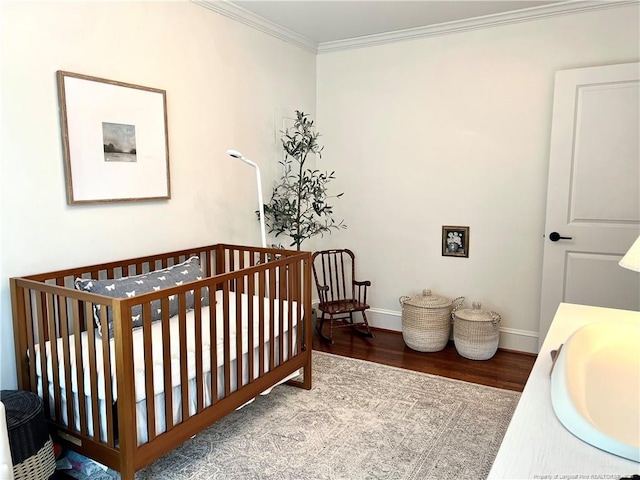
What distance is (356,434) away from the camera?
238 centimetres

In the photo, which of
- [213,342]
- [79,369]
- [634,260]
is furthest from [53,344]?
[634,260]

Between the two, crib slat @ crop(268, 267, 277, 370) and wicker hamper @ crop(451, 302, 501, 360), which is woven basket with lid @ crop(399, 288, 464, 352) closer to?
wicker hamper @ crop(451, 302, 501, 360)

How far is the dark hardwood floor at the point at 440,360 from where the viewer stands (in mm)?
3091

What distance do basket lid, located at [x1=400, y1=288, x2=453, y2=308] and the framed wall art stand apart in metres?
1.93

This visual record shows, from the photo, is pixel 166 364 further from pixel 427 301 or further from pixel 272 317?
pixel 427 301

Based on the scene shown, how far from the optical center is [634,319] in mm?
1769

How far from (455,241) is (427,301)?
53 cm

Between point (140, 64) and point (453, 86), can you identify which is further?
point (453, 86)

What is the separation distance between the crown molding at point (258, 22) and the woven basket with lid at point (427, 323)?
2.23 meters

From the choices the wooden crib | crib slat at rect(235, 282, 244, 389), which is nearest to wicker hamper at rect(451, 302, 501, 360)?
the wooden crib

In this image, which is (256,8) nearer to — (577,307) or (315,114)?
(315,114)

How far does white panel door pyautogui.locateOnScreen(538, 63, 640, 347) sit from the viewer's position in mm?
3006

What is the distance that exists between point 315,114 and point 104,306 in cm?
288

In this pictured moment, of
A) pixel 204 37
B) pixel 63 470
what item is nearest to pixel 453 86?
pixel 204 37
